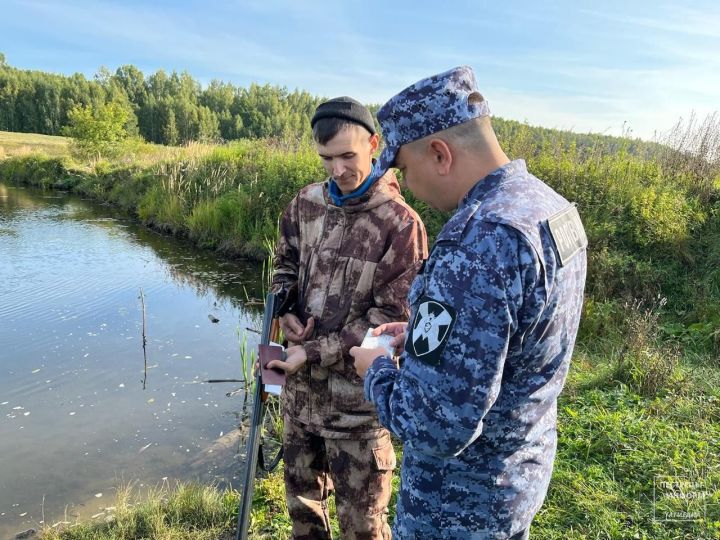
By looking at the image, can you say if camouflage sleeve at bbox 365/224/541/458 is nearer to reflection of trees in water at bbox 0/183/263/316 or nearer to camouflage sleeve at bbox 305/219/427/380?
camouflage sleeve at bbox 305/219/427/380

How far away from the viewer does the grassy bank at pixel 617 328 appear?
2.81 meters

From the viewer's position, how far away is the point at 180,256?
10914 millimetres

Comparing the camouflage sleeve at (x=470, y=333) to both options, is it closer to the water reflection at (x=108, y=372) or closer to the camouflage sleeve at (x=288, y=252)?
the camouflage sleeve at (x=288, y=252)

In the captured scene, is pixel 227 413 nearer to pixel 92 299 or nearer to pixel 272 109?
pixel 92 299

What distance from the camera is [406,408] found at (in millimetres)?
1126

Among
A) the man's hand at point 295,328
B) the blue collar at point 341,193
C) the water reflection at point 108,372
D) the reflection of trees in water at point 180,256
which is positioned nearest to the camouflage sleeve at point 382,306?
the man's hand at point 295,328

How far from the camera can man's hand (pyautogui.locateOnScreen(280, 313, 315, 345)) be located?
2141 millimetres

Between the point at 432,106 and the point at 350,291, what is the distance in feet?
3.49

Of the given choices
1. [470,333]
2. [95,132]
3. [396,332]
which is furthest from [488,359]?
[95,132]

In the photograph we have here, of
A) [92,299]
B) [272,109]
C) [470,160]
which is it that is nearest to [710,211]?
[470,160]

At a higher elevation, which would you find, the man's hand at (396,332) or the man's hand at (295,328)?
the man's hand at (396,332)

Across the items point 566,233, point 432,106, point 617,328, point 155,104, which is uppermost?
point 155,104

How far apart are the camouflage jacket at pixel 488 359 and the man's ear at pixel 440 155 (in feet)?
0.28

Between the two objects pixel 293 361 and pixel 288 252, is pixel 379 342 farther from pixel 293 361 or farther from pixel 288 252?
pixel 288 252
